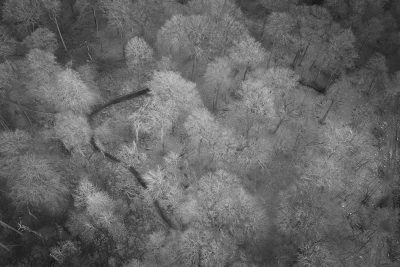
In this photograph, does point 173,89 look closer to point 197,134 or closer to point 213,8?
point 197,134

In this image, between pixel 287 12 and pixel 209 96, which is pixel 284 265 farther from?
pixel 287 12

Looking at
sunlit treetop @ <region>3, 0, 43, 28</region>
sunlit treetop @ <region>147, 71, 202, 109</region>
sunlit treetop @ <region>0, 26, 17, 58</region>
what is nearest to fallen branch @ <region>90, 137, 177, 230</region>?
sunlit treetop @ <region>147, 71, 202, 109</region>

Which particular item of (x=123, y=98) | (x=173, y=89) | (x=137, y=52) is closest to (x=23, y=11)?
(x=137, y=52)

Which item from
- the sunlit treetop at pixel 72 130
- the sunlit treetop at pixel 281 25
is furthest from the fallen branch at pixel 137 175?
the sunlit treetop at pixel 281 25

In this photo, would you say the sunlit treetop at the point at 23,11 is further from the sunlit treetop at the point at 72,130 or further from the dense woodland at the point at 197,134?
the sunlit treetop at the point at 72,130

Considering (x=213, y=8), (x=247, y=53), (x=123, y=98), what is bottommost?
(x=123, y=98)

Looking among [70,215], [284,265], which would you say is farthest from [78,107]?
[284,265]

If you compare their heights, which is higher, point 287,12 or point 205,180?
point 287,12

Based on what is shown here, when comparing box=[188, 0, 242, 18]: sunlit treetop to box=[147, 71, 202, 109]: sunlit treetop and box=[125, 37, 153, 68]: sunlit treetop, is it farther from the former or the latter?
box=[147, 71, 202, 109]: sunlit treetop
